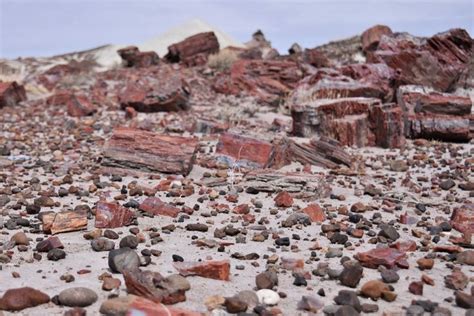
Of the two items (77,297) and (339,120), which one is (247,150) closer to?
(339,120)

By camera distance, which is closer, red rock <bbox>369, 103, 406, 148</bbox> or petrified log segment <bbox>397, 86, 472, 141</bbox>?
red rock <bbox>369, 103, 406, 148</bbox>

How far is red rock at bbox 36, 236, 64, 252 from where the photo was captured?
3.19 meters

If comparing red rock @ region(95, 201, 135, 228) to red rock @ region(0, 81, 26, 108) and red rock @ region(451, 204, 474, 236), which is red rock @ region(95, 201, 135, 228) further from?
red rock @ region(0, 81, 26, 108)

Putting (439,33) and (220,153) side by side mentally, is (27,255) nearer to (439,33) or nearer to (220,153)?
(220,153)

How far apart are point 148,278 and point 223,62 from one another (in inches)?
556

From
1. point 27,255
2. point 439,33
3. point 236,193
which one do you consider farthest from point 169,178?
point 439,33

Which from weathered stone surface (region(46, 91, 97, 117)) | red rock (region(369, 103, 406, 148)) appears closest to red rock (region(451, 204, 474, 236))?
red rock (region(369, 103, 406, 148))

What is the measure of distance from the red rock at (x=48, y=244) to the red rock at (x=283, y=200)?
1883 mm

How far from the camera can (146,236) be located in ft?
11.8

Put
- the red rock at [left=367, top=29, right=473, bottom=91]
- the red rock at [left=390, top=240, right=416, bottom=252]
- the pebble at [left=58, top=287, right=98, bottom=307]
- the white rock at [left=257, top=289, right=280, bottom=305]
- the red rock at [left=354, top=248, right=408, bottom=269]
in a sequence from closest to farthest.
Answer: the pebble at [left=58, top=287, right=98, bottom=307] < the white rock at [left=257, top=289, right=280, bottom=305] < the red rock at [left=354, top=248, right=408, bottom=269] < the red rock at [left=390, top=240, right=416, bottom=252] < the red rock at [left=367, top=29, right=473, bottom=91]

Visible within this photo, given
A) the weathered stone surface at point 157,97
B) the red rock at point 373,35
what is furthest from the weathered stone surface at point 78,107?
the red rock at point 373,35

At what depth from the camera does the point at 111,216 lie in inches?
148

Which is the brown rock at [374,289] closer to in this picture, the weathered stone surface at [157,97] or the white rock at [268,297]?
the white rock at [268,297]

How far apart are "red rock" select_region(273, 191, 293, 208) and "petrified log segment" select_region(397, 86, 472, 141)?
420 centimetres
